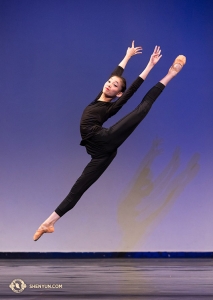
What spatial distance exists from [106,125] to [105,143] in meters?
1.48

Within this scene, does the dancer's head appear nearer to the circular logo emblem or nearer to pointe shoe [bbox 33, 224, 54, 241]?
pointe shoe [bbox 33, 224, 54, 241]

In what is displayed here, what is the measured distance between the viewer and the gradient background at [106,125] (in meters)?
5.35

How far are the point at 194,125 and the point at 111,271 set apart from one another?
1.82m

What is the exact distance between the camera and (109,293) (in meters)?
3.73

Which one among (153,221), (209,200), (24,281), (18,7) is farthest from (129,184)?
(18,7)

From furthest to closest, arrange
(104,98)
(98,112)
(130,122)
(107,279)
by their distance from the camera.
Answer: (107,279)
(104,98)
(98,112)
(130,122)

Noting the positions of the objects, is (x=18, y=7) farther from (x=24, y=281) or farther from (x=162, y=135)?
(x=24, y=281)

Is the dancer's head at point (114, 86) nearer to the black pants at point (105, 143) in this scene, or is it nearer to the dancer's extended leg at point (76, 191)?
the black pants at point (105, 143)

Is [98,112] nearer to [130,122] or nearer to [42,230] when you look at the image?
[130,122]

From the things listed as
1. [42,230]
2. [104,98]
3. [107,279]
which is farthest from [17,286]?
[104,98]

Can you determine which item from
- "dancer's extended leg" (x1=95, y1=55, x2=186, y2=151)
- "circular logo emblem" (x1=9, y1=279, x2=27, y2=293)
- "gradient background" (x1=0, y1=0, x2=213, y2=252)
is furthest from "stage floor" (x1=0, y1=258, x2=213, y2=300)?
"dancer's extended leg" (x1=95, y1=55, x2=186, y2=151)

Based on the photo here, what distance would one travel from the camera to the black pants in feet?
12.6

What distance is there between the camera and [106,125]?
5355mm

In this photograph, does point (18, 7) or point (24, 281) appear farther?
point (18, 7)
